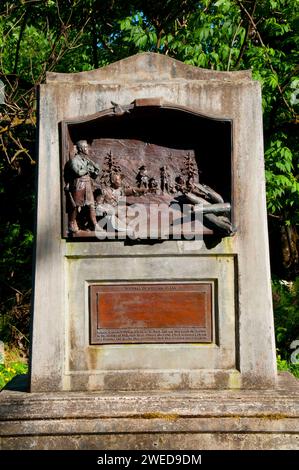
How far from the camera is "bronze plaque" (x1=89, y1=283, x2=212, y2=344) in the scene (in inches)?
237

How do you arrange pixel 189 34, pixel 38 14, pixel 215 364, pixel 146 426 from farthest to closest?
pixel 38 14
pixel 189 34
pixel 215 364
pixel 146 426

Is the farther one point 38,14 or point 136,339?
point 38,14

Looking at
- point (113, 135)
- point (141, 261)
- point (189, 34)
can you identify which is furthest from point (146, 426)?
point (189, 34)

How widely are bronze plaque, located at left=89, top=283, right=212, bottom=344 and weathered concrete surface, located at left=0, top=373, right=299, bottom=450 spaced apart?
61cm

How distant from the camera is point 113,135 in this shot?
20.0 ft

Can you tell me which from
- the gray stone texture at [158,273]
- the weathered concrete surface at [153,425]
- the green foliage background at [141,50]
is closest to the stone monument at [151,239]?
the gray stone texture at [158,273]

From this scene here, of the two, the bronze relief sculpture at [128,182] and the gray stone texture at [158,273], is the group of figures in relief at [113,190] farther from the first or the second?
the gray stone texture at [158,273]

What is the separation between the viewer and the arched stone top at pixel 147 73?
6086 millimetres

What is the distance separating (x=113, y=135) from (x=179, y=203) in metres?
0.82

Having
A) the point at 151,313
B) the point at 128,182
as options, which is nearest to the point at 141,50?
the point at 128,182

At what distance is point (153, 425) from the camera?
5.50 meters

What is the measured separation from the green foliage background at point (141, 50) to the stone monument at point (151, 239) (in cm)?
452

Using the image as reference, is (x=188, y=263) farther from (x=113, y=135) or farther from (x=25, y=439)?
(x=25, y=439)

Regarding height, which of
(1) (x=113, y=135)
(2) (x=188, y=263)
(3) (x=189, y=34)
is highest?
(3) (x=189, y=34)
